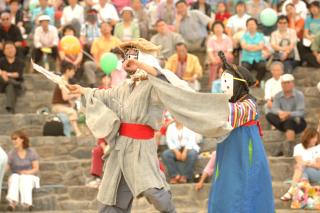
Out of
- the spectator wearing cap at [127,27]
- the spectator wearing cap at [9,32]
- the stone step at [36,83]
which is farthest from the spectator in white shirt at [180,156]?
the spectator wearing cap at [9,32]

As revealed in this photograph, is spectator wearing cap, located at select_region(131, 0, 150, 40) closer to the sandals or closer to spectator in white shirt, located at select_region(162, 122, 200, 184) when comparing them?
spectator in white shirt, located at select_region(162, 122, 200, 184)

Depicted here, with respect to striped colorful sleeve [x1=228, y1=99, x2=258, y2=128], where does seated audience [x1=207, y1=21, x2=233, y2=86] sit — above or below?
above

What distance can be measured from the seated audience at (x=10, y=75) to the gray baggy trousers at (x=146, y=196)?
6700 millimetres

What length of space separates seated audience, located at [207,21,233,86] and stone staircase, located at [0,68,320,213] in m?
0.84

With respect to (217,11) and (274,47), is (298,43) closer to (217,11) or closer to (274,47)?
(274,47)

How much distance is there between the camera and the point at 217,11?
18.9 meters

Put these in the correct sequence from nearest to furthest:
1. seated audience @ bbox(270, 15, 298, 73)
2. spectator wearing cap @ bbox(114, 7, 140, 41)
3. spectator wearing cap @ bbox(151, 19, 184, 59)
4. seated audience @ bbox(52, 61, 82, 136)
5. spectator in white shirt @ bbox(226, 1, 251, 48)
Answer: seated audience @ bbox(52, 61, 82, 136) < seated audience @ bbox(270, 15, 298, 73) < spectator wearing cap @ bbox(151, 19, 184, 59) < spectator wearing cap @ bbox(114, 7, 140, 41) < spectator in white shirt @ bbox(226, 1, 251, 48)

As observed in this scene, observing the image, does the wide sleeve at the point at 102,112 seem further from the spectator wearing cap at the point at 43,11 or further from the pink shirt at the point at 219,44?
the spectator wearing cap at the point at 43,11

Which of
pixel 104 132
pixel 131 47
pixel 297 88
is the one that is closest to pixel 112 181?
pixel 104 132

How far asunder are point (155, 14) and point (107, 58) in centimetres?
324

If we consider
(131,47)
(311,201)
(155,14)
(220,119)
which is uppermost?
(155,14)

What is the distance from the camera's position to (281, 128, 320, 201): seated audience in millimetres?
13773

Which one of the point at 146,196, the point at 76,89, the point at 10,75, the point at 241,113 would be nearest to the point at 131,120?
the point at 76,89

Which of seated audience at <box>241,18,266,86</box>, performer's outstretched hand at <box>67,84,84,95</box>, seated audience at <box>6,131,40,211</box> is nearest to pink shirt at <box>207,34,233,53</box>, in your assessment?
seated audience at <box>241,18,266,86</box>
